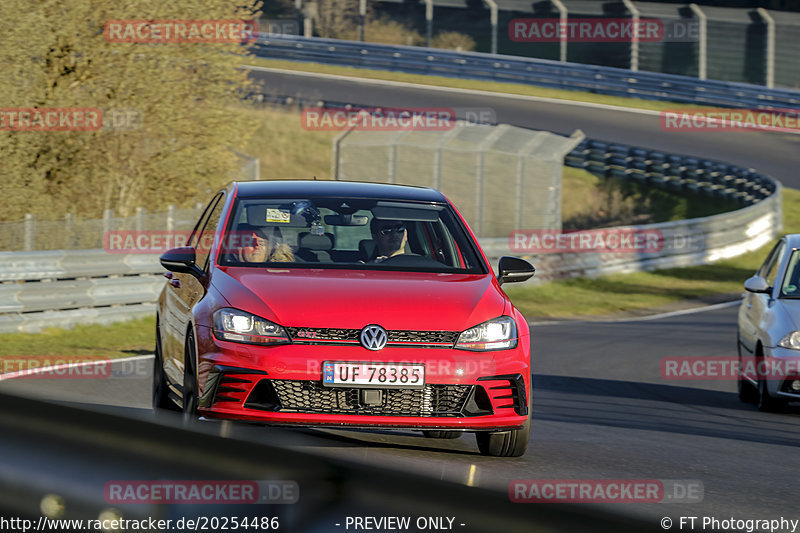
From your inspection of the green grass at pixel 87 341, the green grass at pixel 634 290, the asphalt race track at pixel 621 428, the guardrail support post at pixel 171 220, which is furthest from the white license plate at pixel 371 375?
the green grass at pixel 634 290

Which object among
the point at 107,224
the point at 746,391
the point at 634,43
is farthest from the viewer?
the point at 634,43

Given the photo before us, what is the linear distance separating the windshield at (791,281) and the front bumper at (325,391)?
5.34 m

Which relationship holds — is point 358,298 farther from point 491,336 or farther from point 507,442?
point 507,442

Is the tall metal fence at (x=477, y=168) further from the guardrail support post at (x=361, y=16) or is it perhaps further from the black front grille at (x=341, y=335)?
the black front grille at (x=341, y=335)

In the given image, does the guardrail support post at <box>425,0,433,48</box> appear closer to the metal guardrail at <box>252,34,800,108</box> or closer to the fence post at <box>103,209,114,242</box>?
the metal guardrail at <box>252,34,800,108</box>

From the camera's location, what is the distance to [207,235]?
8.33m

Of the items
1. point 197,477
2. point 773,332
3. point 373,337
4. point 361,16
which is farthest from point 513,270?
point 361,16

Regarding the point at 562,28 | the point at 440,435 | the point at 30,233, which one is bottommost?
the point at 30,233

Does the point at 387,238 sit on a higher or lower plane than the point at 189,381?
higher

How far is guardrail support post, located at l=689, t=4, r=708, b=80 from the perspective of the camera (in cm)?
4603

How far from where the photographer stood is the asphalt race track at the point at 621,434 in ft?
22.7

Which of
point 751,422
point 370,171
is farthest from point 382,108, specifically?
point 751,422

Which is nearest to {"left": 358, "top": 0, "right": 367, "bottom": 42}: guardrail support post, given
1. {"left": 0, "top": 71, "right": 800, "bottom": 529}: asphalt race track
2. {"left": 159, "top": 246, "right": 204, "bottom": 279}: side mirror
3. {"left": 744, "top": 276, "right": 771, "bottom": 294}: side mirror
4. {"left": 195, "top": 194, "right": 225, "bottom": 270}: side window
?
{"left": 0, "top": 71, "right": 800, "bottom": 529}: asphalt race track

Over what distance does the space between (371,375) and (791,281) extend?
6.01 m
